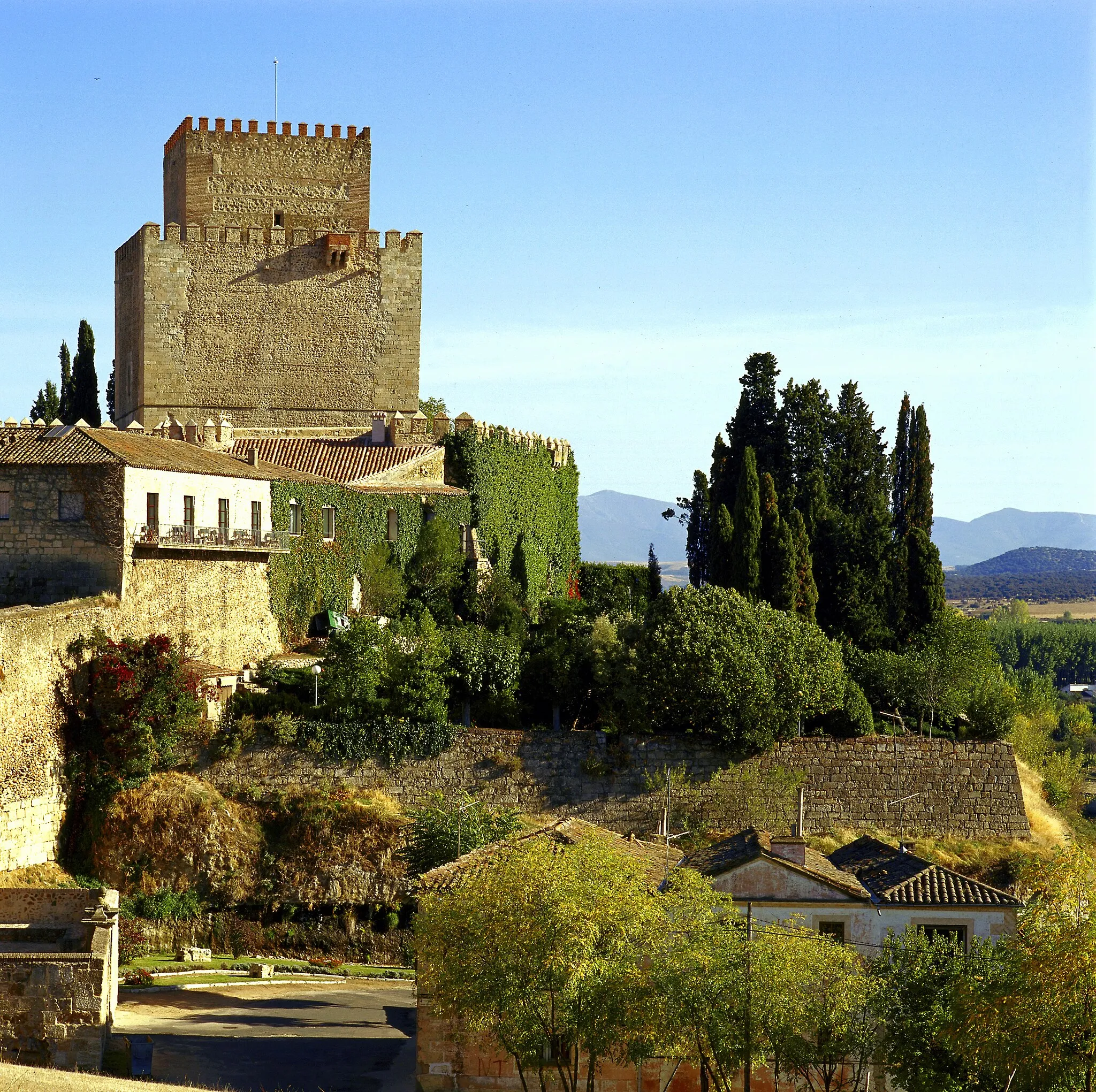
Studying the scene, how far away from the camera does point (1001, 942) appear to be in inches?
966

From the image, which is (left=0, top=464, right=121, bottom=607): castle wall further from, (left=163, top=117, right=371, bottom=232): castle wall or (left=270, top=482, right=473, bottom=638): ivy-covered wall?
(left=163, top=117, right=371, bottom=232): castle wall

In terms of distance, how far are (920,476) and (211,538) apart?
28297mm

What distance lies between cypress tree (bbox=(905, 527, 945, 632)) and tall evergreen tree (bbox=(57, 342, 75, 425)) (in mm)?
28405

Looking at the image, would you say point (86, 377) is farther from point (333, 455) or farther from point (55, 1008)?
point (55, 1008)

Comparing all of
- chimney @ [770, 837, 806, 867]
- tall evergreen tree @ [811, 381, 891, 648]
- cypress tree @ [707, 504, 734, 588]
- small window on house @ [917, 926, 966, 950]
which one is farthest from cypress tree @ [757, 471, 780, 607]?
small window on house @ [917, 926, 966, 950]

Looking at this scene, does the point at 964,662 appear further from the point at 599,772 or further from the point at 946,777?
the point at 599,772

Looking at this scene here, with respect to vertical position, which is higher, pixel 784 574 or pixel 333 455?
pixel 333 455

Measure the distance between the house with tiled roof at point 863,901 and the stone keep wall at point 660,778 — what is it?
1157 centimetres

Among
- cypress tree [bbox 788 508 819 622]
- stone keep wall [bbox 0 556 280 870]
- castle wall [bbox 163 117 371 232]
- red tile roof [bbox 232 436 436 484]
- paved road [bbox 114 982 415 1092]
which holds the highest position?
castle wall [bbox 163 117 371 232]

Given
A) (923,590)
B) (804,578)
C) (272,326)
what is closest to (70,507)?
(272,326)

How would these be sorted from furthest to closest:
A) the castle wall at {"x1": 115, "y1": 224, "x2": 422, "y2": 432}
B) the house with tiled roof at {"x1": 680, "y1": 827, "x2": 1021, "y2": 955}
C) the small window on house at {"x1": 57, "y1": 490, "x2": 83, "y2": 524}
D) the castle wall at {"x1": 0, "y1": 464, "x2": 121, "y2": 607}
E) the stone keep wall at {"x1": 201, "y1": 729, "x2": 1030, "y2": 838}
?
the castle wall at {"x1": 115, "y1": 224, "x2": 422, "y2": 432}
the stone keep wall at {"x1": 201, "y1": 729, "x2": 1030, "y2": 838}
the small window on house at {"x1": 57, "y1": 490, "x2": 83, "y2": 524}
the castle wall at {"x1": 0, "y1": 464, "x2": 121, "y2": 607}
the house with tiled roof at {"x1": 680, "y1": 827, "x2": 1021, "y2": 955}

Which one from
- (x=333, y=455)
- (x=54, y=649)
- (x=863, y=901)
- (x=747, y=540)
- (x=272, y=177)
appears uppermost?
(x=272, y=177)

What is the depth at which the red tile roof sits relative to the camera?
49938 mm

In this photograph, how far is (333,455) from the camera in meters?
51.2
